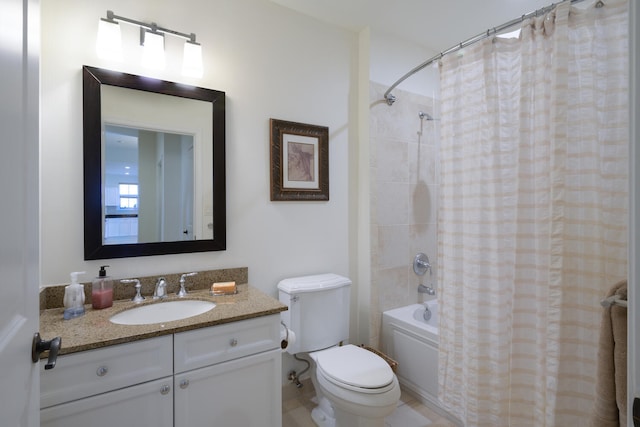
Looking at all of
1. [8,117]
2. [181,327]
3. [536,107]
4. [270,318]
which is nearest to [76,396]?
[181,327]

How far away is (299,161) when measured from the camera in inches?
84.8

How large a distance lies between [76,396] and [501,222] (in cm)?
180

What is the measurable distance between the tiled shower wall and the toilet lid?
0.57 m

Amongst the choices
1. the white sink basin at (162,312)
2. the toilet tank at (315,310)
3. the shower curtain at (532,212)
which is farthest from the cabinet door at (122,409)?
the shower curtain at (532,212)

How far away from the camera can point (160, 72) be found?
1.71 meters

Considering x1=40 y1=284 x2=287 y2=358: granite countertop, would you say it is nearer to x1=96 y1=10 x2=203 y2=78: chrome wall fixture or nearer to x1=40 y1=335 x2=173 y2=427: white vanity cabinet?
x1=40 y1=335 x2=173 y2=427: white vanity cabinet

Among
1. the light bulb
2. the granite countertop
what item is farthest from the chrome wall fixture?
the granite countertop

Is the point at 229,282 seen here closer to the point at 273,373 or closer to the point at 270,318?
the point at 270,318

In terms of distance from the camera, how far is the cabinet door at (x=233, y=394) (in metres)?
1.30

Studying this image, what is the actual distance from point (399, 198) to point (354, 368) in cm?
133

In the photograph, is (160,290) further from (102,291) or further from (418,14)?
(418,14)

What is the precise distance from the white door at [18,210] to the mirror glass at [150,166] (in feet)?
2.76

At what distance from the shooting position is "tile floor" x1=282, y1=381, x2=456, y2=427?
193 centimetres

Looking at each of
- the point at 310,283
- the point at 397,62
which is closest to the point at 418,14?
the point at 397,62
